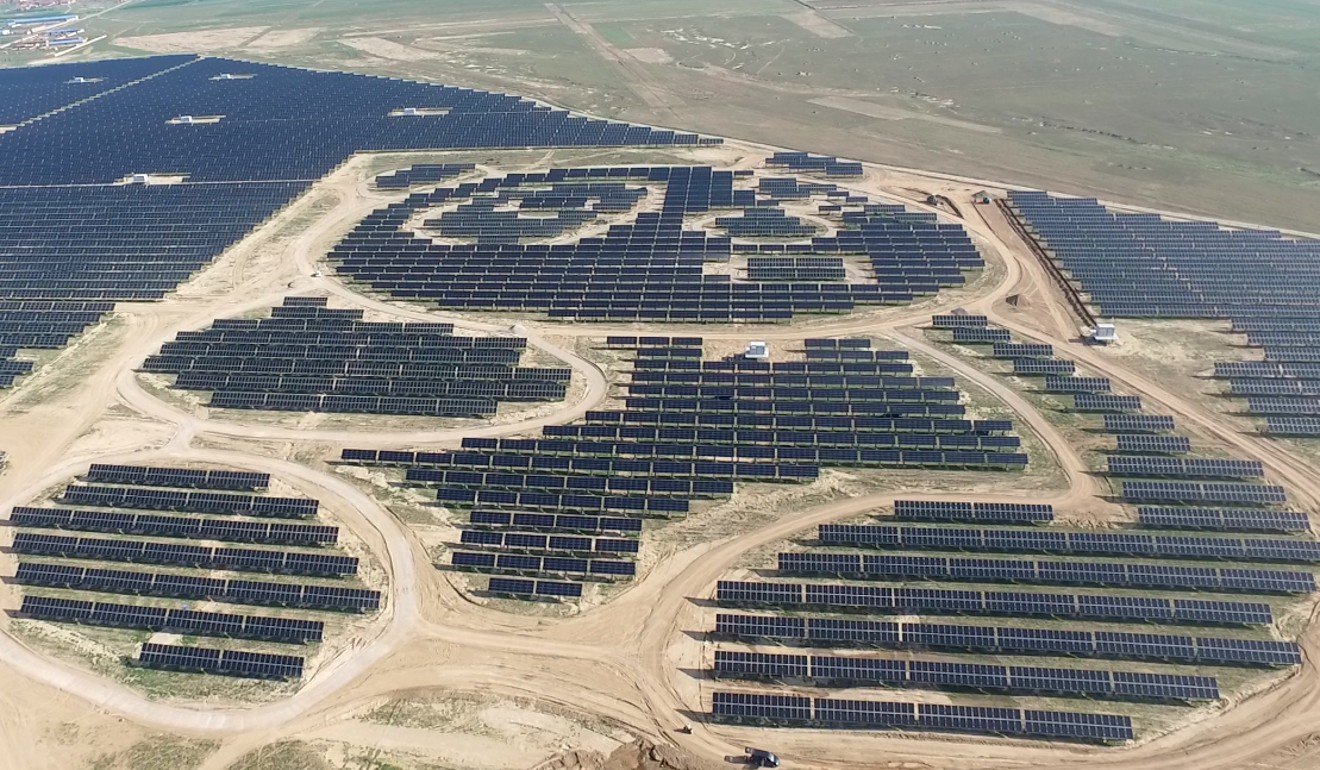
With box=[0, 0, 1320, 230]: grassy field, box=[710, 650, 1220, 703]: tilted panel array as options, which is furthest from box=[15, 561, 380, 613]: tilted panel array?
box=[0, 0, 1320, 230]: grassy field

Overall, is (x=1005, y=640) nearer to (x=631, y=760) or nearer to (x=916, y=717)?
(x=916, y=717)

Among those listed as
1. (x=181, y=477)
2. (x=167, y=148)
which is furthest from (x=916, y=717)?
(x=167, y=148)

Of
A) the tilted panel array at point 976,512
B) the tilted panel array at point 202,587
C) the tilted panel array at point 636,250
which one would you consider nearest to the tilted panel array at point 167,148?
the tilted panel array at point 636,250

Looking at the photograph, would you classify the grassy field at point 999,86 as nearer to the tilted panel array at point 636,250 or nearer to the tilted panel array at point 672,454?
the tilted panel array at point 636,250

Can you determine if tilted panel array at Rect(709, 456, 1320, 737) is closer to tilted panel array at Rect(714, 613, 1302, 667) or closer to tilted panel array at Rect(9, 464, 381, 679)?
tilted panel array at Rect(714, 613, 1302, 667)

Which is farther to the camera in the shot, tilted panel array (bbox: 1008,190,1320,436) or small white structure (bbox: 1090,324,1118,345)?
small white structure (bbox: 1090,324,1118,345)

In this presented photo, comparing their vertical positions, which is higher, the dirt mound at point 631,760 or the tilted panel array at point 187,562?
the tilted panel array at point 187,562

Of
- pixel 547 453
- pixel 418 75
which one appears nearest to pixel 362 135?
pixel 418 75
